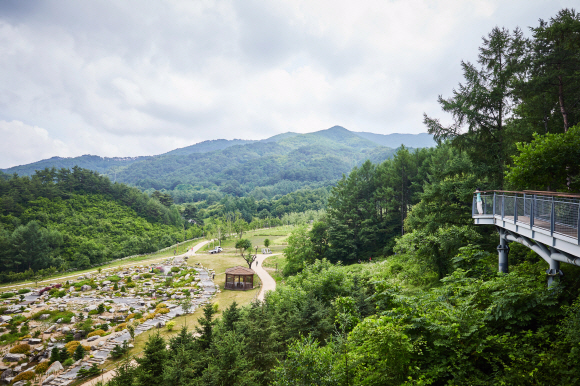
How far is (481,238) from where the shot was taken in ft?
40.0

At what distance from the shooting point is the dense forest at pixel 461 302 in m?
5.41

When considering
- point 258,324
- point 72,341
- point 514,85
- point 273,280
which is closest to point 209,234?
point 273,280

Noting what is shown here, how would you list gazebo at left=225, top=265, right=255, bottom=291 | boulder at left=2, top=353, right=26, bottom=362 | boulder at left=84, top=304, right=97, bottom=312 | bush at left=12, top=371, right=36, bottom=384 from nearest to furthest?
1. bush at left=12, top=371, right=36, bottom=384
2. boulder at left=2, top=353, right=26, bottom=362
3. boulder at left=84, top=304, right=97, bottom=312
4. gazebo at left=225, top=265, right=255, bottom=291

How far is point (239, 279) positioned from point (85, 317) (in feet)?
40.7

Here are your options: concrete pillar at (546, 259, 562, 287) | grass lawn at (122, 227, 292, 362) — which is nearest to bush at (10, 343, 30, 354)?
grass lawn at (122, 227, 292, 362)

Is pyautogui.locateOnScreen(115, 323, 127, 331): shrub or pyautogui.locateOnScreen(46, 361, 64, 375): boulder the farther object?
pyautogui.locateOnScreen(115, 323, 127, 331): shrub

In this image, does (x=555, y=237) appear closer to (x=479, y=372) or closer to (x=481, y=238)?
(x=479, y=372)

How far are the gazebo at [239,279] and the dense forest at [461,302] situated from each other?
9052 mm

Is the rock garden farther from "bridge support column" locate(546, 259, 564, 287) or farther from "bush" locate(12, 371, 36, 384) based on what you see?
"bridge support column" locate(546, 259, 564, 287)

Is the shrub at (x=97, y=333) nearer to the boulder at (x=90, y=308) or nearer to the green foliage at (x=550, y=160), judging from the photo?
the boulder at (x=90, y=308)

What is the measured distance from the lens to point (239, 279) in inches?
1046

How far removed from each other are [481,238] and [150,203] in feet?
226

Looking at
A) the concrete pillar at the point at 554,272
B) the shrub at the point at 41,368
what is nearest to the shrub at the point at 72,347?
the shrub at the point at 41,368

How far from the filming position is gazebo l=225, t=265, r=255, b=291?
26062 millimetres
